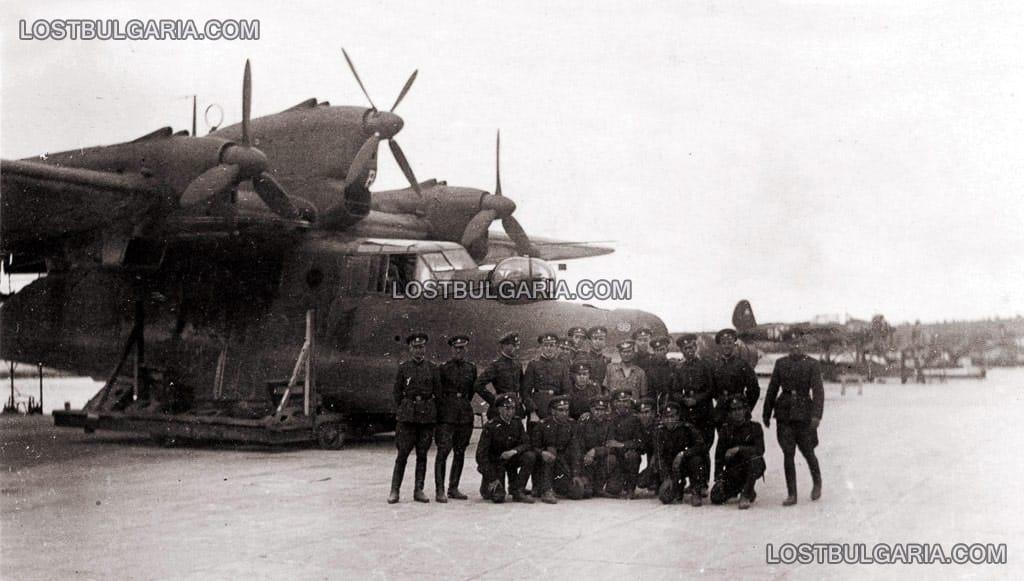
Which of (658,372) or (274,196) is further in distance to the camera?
(274,196)

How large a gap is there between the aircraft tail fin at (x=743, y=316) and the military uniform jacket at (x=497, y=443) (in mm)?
21410

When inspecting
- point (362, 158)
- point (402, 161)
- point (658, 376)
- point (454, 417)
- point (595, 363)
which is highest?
point (402, 161)

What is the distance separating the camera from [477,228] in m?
14.4

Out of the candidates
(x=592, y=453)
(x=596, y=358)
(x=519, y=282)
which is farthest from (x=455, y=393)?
(x=519, y=282)

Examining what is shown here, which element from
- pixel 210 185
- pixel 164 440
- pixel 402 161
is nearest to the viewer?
pixel 210 185

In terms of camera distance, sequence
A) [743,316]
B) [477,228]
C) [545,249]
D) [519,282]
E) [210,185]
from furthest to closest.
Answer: [743,316]
[545,249]
[477,228]
[519,282]
[210,185]

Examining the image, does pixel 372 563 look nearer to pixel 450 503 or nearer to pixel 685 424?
pixel 450 503

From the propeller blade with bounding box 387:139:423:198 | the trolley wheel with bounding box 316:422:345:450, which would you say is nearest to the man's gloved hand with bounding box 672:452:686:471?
the trolley wheel with bounding box 316:422:345:450

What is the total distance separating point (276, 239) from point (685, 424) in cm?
677

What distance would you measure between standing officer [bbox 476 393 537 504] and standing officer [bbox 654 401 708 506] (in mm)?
1103

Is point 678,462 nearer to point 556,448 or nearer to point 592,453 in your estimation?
point 592,453

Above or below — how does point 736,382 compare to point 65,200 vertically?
below

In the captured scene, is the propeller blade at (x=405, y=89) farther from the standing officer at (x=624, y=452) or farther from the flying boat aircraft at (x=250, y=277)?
the standing officer at (x=624, y=452)

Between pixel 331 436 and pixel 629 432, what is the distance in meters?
5.00
